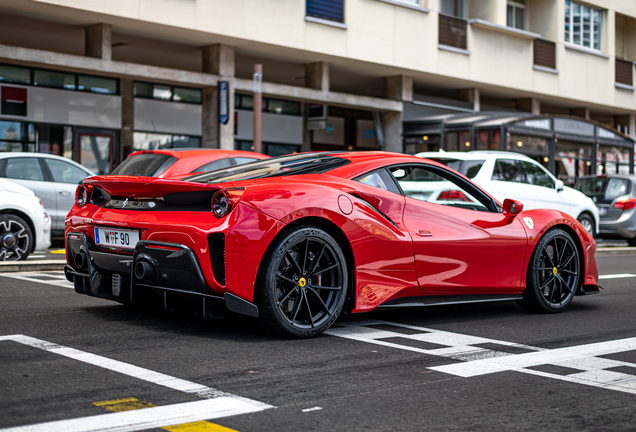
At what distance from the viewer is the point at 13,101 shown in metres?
19.4

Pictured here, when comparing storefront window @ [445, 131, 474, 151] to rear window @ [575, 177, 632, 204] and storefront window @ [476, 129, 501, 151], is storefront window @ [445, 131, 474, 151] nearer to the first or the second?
storefront window @ [476, 129, 501, 151]

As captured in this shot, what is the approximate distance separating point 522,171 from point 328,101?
10209 mm

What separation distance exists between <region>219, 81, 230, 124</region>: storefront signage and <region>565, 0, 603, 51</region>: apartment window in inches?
649

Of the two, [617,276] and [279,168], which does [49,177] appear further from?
[617,276]

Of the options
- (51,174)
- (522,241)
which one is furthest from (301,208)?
(51,174)

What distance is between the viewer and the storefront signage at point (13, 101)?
1917 cm

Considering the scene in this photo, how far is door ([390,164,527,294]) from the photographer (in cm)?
577

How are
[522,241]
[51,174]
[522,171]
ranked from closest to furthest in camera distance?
[522,241]
[51,174]
[522,171]

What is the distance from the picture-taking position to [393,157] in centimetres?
595

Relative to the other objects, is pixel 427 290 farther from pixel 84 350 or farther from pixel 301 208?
pixel 84 350

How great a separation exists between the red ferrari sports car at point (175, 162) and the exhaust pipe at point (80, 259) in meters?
4.82

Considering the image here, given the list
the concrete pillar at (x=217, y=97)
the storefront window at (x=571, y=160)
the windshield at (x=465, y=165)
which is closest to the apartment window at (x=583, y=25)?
the storefront window at (x=571, y=160)

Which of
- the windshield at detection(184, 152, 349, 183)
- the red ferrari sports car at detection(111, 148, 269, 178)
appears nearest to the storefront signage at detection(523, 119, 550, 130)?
the red ferrari sports car at detection(111, 148, 269, 178)

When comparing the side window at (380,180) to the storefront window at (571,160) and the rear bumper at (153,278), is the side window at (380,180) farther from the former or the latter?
the storefront window at (571,160)
